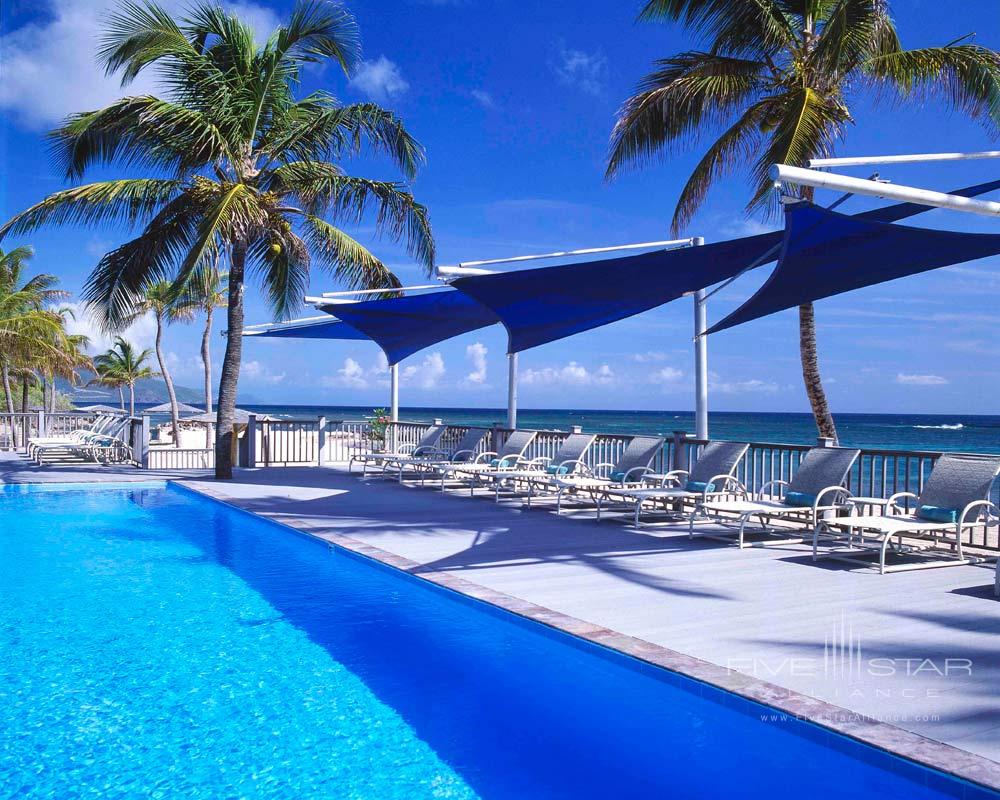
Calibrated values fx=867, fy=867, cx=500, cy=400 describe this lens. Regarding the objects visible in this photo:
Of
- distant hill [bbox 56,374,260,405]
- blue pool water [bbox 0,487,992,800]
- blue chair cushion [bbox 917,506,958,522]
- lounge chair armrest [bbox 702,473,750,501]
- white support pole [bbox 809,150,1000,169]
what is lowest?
blue pool water [bbox 0,487,992,800]

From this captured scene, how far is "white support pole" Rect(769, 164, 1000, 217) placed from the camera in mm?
4816

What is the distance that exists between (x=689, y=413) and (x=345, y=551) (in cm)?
7808

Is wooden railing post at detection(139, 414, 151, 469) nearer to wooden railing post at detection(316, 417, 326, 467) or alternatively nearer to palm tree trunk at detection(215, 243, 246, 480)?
palm tree trunk at detection(215, 243, 246, 480)

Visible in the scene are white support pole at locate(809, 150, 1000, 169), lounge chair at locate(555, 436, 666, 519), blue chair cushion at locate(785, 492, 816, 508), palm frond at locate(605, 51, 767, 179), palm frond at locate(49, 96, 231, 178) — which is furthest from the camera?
palm frond at locate(49, 96, 231, 178)

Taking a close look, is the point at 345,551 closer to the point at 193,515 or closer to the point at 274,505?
the point at 274,505

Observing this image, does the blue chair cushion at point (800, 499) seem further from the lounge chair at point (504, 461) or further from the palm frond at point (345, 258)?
the palm frond at point (345, 258)

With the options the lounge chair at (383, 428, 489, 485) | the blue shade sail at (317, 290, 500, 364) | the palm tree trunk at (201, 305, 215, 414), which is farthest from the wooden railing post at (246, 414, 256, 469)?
the palm tree trunk at (201, 305, 215, 414)

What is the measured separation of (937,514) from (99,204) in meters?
12.3

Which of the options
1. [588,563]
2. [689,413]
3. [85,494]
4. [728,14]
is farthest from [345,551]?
[689,413]

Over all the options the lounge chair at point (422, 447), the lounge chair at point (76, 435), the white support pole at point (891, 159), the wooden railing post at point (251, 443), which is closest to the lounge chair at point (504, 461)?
the lounge chair at point (422, 447)

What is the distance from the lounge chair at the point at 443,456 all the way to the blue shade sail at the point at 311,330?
2798mm

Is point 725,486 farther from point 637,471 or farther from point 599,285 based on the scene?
point 599,285

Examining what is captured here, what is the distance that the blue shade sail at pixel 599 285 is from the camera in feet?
25.8

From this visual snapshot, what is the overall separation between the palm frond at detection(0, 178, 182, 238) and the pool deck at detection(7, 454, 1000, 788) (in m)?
6.30
